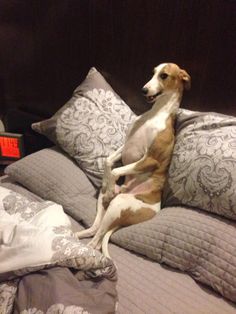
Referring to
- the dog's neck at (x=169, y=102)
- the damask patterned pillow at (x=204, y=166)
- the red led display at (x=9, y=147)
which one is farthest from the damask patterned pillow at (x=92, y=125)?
the red led display at (x=9, y=147)

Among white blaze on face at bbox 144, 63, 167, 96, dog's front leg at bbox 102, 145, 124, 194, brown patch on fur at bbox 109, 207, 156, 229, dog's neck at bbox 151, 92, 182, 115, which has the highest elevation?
white blaze on face at bbox 144, 63, 167, 96

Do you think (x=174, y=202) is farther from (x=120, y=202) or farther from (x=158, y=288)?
(x=158, y=288)

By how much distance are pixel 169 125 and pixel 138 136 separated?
0.49 ft

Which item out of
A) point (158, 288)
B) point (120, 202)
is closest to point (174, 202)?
point (120, 202)

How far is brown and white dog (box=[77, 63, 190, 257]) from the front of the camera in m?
1.33

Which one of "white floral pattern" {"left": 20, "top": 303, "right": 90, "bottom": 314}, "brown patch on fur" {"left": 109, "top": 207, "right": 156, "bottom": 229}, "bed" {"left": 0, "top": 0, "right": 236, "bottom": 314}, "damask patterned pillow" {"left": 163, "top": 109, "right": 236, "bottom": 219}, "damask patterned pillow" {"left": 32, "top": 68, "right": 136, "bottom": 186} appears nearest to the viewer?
"white floral pattern" {"left": 20, "top": 303, "right": 90, "bottom": 314}

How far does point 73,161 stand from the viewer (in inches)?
62.7

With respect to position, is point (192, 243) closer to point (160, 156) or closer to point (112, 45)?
point (160, 156)

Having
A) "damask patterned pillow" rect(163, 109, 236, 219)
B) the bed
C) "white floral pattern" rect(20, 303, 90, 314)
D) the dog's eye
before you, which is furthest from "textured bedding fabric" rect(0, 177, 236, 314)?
the dog's eye

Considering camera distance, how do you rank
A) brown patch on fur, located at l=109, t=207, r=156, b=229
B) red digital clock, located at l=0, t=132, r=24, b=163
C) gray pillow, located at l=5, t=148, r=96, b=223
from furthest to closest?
red digital clock, located at l=0, t=132, r=24, b=163 < gray pillow, located at l=5, t=148, r=96, b=223 < brown patch on fur, located at l=109, t=207, r=156, b=229

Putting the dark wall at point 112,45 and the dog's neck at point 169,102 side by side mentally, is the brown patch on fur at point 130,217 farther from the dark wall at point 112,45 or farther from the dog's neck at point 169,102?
the dark wall at point 112,45

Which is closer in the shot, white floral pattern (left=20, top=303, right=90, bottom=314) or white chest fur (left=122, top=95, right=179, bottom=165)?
white floral pattern (left=20, top=303, right=90, bottom=314)

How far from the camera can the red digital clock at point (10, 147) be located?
81.0 inches

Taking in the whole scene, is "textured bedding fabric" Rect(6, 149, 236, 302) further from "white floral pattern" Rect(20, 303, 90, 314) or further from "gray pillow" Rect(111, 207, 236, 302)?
"white floral pattern" Rect(20, 303, 90, 314)
